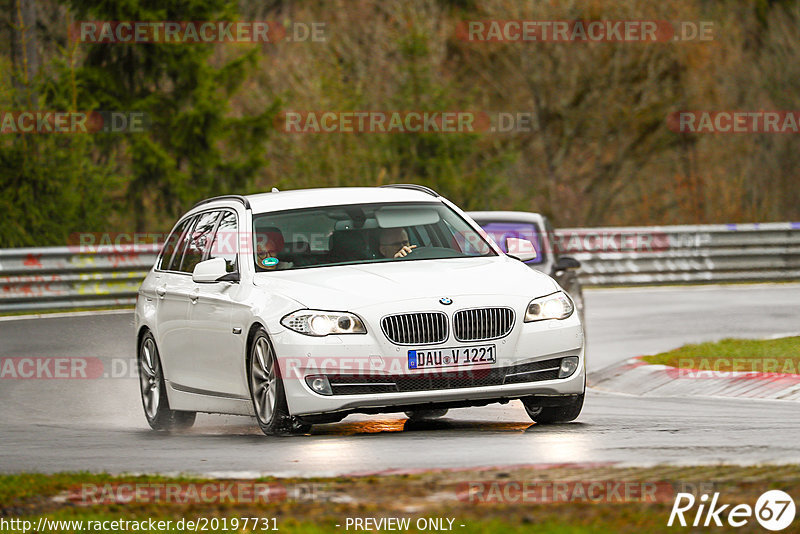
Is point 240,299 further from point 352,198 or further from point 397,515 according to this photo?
point 397,515

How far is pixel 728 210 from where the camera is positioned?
3628 centimetres

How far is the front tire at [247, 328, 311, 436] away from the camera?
1015 cm

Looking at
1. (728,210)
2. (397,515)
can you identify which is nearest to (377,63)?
(728,210)

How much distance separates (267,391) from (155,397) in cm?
241

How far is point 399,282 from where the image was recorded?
406 inches

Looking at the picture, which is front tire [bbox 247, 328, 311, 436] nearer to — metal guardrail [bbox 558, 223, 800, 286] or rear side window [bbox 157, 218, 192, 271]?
rear side window [bbox 157, 218, 192, 271]

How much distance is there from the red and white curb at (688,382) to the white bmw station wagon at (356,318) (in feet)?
9.24

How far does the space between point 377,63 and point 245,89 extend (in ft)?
11.2

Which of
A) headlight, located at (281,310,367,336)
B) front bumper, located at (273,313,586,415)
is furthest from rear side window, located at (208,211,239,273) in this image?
front bumper, located at (273,313,586,415)

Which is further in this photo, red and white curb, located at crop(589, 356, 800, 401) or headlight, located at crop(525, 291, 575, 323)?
red and white curb, located at crop(589, 356, 800, 401)

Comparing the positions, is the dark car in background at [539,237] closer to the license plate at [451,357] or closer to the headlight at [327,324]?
the license plate at [451,357]

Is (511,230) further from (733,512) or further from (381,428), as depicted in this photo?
(733,512)

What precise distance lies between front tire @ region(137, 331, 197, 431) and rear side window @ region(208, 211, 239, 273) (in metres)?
1.14

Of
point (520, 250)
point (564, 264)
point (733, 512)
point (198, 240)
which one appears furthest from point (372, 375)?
point (564, 264)
